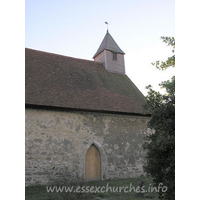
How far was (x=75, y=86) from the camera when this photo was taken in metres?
11.9

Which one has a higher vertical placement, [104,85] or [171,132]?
[104,85]

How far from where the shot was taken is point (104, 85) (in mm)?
13539

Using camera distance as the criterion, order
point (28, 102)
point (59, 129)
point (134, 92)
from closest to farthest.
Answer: point (28, 102) → point (59, 129) → point (134, 92)

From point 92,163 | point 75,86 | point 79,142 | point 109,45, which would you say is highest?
point 109,45

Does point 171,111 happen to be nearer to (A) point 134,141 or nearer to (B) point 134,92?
(A) point 134,141

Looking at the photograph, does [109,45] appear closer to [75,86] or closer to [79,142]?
[75,86]

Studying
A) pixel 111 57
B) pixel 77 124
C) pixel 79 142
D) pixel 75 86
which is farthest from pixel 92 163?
pixel 111 57

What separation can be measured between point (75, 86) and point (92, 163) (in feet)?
→ 15.0

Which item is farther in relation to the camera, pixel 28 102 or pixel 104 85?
pixel 104 85

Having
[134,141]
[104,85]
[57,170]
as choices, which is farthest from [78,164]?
[104,85]

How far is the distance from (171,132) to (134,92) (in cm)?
932

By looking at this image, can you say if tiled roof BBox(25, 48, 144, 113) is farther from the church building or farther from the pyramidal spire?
the pyramidal spire

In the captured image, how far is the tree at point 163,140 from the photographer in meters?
5.06

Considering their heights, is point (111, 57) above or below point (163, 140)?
above
